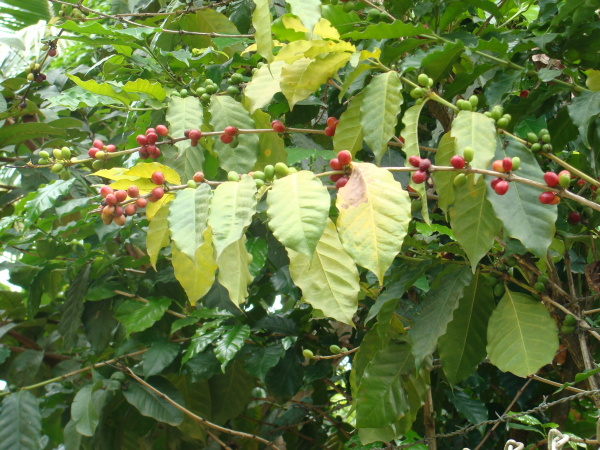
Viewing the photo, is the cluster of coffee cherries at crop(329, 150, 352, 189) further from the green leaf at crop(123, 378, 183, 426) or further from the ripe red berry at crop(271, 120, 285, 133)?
the green leaf at crop(123, 378, 183, 426)

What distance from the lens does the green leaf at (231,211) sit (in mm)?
781

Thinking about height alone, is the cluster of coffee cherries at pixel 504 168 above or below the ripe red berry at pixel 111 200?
above

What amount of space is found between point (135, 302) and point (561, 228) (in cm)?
112

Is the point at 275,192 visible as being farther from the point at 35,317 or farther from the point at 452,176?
the point at 35,317

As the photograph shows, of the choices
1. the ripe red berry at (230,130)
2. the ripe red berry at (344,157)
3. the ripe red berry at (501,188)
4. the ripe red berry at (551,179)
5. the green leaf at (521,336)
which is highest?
the ripe red berry at (344,157)

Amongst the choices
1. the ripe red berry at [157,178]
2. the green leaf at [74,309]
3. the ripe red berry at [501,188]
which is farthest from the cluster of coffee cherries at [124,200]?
the green leaf at [74,309]

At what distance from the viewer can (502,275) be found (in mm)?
1243

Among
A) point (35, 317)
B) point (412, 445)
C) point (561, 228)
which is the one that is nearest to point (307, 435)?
point (412, 445)

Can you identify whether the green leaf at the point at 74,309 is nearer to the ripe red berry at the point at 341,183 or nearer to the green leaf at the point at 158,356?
the green leaf at the point at 158,356

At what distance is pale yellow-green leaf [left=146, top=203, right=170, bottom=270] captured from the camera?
3.15 feet

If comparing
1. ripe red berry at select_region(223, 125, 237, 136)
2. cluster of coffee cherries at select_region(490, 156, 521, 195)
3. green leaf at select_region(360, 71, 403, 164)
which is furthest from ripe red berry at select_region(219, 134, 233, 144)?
cluster of coffee cherries at select_region(490, 156, 521, 195)

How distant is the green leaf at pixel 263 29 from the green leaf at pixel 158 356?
1029 millimetres

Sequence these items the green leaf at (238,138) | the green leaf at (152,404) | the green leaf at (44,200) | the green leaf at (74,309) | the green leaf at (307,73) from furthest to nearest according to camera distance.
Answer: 1. the green leaf at (74,309)
2. the green leaf at (152,404)
3. the green leaf at (44,200)
4. the green leaf at (238,138)
5. the green leaf at (307,73)

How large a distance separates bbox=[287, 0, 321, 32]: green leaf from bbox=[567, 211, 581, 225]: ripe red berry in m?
0.69
